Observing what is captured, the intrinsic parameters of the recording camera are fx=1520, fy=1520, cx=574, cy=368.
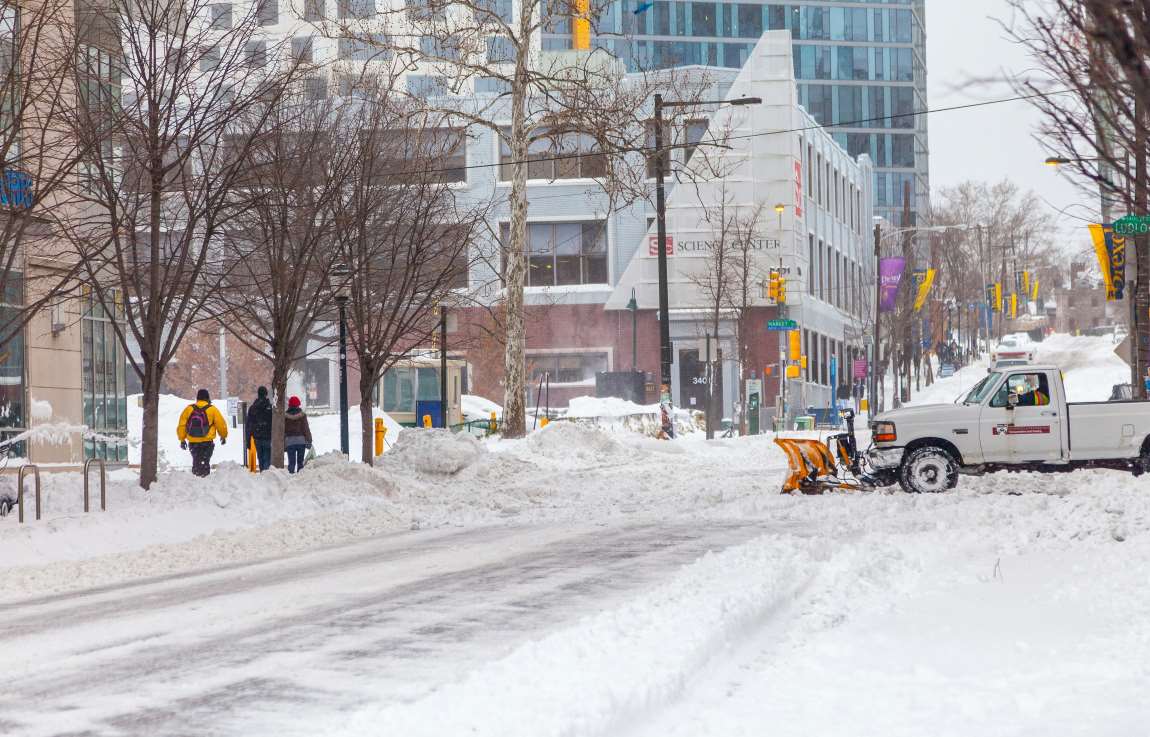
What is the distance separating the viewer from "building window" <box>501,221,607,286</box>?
67125 millimetres

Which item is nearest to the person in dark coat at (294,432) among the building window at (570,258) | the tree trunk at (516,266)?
the tree trunk at (516,266)

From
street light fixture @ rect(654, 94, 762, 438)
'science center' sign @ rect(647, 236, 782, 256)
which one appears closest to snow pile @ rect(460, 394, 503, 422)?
'science center' sign @ rect(647, 236, 782, 256)

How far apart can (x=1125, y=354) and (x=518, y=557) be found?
34.9 m

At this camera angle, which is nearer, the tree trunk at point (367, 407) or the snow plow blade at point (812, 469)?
the snow plow blade at point (812, 469)

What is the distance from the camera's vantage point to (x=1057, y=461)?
863 inches

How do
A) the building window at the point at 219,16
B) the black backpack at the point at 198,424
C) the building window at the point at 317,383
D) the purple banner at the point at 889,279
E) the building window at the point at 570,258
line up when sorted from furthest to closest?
the building window at the point at 317,383 → the building window at the point at 570,258 → the purple banner at the point at 889,279 → the black backpack at the point at 198,424 → the building window at the point at 219,16

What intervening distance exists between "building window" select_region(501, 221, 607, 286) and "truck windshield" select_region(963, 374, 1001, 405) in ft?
148

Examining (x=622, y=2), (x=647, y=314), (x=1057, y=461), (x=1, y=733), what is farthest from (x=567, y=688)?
(x=622, y=2)

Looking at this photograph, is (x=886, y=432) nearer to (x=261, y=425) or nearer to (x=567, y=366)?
(x=261, y=425)

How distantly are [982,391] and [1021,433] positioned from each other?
0.87m

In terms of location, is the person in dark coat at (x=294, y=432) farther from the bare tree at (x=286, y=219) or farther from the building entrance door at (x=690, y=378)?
the building entrance door at (x=690, y=378)

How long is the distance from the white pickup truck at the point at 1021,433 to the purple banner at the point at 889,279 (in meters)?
35.5

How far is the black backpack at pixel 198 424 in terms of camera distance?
2472 centimetres

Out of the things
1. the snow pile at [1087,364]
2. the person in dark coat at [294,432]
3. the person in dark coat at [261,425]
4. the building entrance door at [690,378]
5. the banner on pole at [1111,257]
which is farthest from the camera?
the snow pile at [1087,364]
